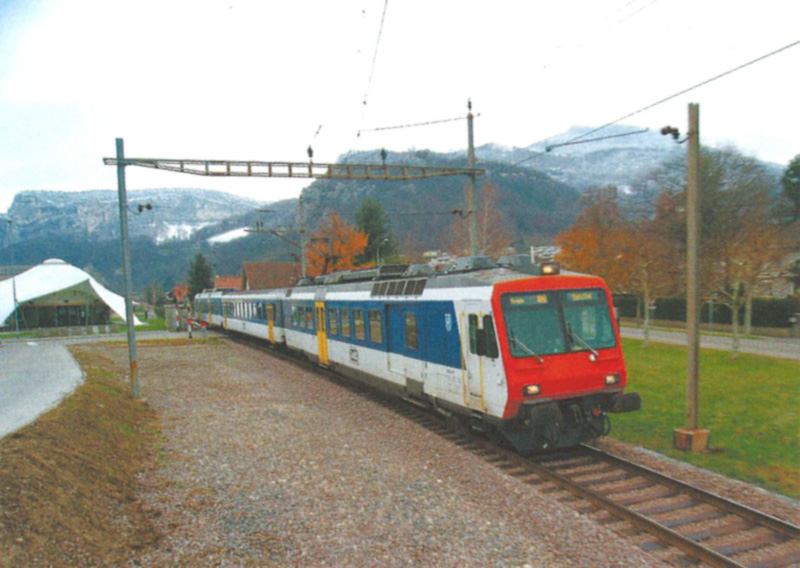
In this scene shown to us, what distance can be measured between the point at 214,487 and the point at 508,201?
140132mm

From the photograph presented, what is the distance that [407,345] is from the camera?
12.5 metres

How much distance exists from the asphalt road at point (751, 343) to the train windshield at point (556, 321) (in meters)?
15.2

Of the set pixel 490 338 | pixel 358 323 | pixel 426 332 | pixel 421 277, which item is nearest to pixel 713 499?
pixel 490 338

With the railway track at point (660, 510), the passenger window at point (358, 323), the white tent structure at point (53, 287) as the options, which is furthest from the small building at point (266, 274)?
the railway track at point (660, 510)

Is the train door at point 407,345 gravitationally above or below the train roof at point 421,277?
below

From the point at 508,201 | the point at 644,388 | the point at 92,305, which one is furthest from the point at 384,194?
the point at 644,388

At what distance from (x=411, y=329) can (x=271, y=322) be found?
15108mm

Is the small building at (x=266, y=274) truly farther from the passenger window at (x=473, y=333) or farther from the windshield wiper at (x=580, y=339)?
the windshield wiper at (x=580, y=339)

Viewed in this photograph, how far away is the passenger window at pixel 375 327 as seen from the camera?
14.0 m

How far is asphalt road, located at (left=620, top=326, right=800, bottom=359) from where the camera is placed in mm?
23016

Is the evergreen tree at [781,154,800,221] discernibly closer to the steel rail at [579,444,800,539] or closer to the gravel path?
the gravel path

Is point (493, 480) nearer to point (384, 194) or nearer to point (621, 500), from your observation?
point (621, 500)

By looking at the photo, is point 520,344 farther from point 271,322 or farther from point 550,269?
point 271,322

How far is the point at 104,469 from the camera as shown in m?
8.46
